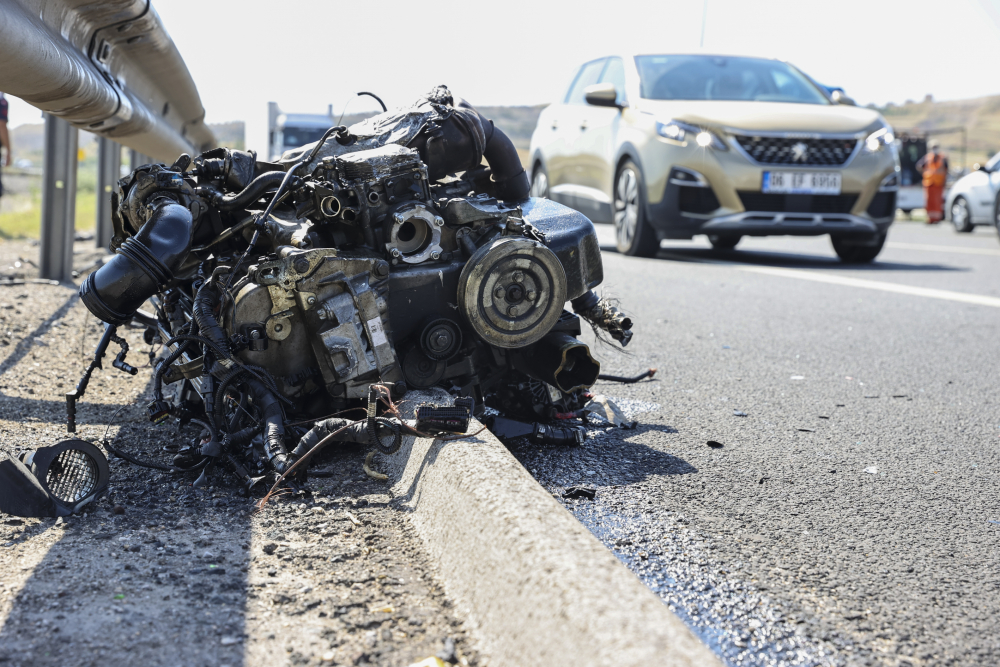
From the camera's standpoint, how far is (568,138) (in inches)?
421

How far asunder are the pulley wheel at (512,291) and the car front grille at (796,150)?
19.1ft

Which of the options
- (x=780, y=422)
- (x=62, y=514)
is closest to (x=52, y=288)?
(x=62, y=514)

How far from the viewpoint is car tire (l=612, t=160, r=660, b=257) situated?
924 centimetres

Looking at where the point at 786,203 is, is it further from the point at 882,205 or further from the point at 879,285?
the point at 879,285

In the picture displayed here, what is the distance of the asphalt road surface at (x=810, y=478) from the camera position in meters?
2.16

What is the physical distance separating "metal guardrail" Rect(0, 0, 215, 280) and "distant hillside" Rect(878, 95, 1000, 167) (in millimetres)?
97559

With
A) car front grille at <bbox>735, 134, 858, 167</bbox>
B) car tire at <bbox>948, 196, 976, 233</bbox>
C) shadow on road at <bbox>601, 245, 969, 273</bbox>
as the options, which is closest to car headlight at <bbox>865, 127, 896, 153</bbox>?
car front grille at <bbox>735, 134, 858, 167</bbox>

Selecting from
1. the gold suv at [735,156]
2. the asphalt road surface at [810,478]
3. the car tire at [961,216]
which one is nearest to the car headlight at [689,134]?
the gold suv at [735,156]

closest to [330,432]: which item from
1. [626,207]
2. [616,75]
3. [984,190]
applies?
[626,207]

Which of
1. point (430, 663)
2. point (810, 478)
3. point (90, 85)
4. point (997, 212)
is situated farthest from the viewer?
point (997, 212)

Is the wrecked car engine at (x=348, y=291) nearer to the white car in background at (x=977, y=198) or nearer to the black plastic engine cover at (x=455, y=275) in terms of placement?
the black plastic engine cover at (x=455, y=275)

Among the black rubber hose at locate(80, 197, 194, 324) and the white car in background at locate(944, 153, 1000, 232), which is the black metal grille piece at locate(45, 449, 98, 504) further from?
the white car in background at locate(944, 153, 1000, 232)

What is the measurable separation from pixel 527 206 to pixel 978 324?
12.4 ft

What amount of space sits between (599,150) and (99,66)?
5.85m
